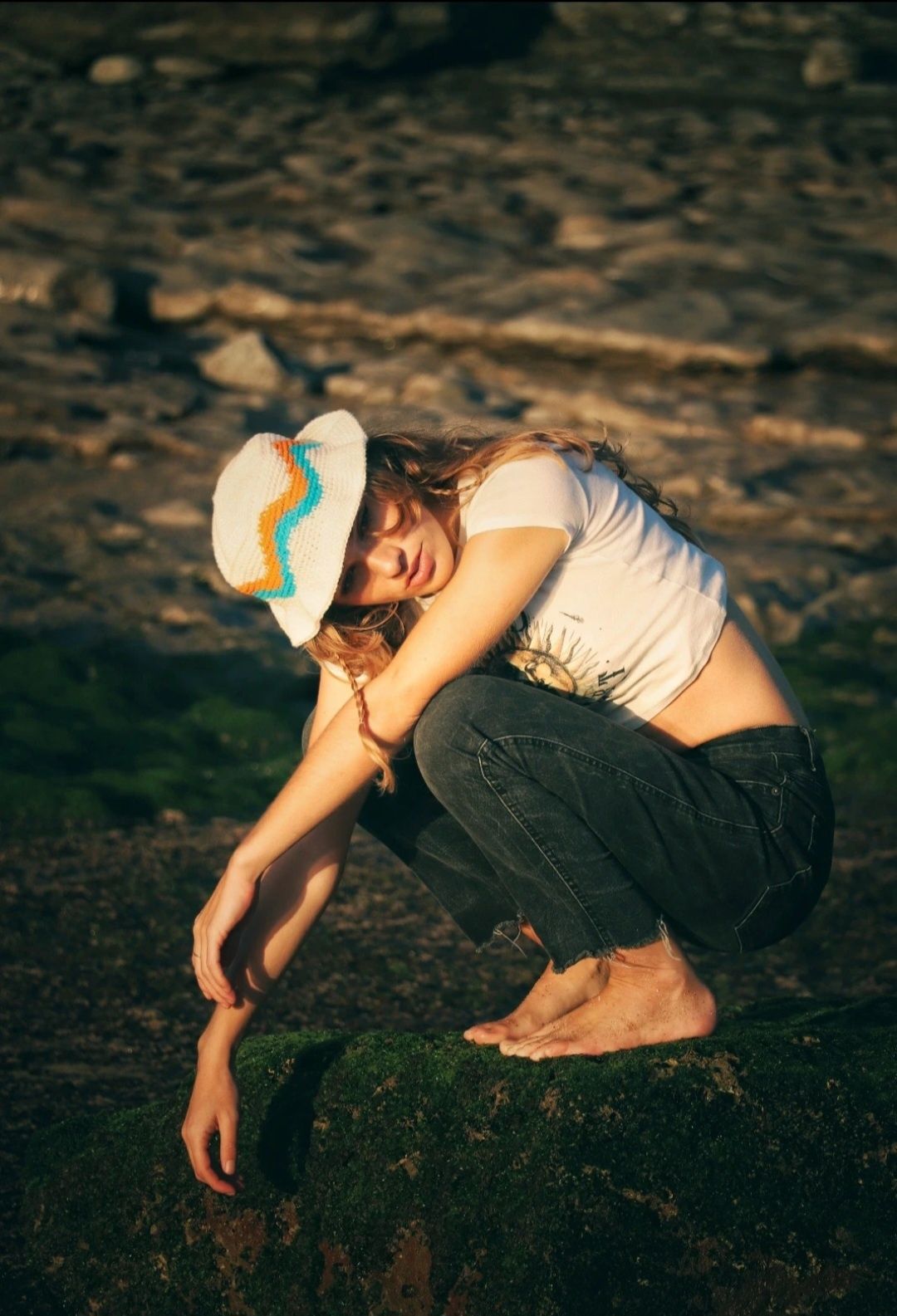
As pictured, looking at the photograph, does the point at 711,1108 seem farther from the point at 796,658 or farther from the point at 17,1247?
the point at 796,658

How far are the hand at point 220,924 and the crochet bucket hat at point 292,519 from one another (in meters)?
0.44

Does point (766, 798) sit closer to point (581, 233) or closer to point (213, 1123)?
point (213, 1123)

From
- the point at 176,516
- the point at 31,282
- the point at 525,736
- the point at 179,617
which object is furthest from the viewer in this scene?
the point at 31,282

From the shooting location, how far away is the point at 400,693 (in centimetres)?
230

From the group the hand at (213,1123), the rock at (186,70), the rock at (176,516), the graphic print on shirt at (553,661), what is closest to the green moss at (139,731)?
the rock at (176,516)

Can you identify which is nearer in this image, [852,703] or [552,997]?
[552,997]

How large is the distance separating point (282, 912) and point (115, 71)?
1108 centimetres

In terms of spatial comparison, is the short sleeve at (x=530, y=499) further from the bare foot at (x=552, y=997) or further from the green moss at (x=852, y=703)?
the green moss at (x=852, y=703)

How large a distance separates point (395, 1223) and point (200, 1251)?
14.5 inches

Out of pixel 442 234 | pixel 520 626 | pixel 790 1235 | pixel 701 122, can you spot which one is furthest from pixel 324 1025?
pixel 701 122

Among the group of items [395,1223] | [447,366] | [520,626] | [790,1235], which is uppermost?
[520,626]

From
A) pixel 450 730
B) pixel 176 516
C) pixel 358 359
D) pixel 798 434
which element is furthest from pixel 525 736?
pixel 358 359

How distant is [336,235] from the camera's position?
884cm

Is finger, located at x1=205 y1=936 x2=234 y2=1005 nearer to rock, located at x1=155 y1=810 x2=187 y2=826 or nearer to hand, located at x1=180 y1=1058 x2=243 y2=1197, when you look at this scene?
hand, located at x1=180 y1=1058 x2=243 y2=1197
